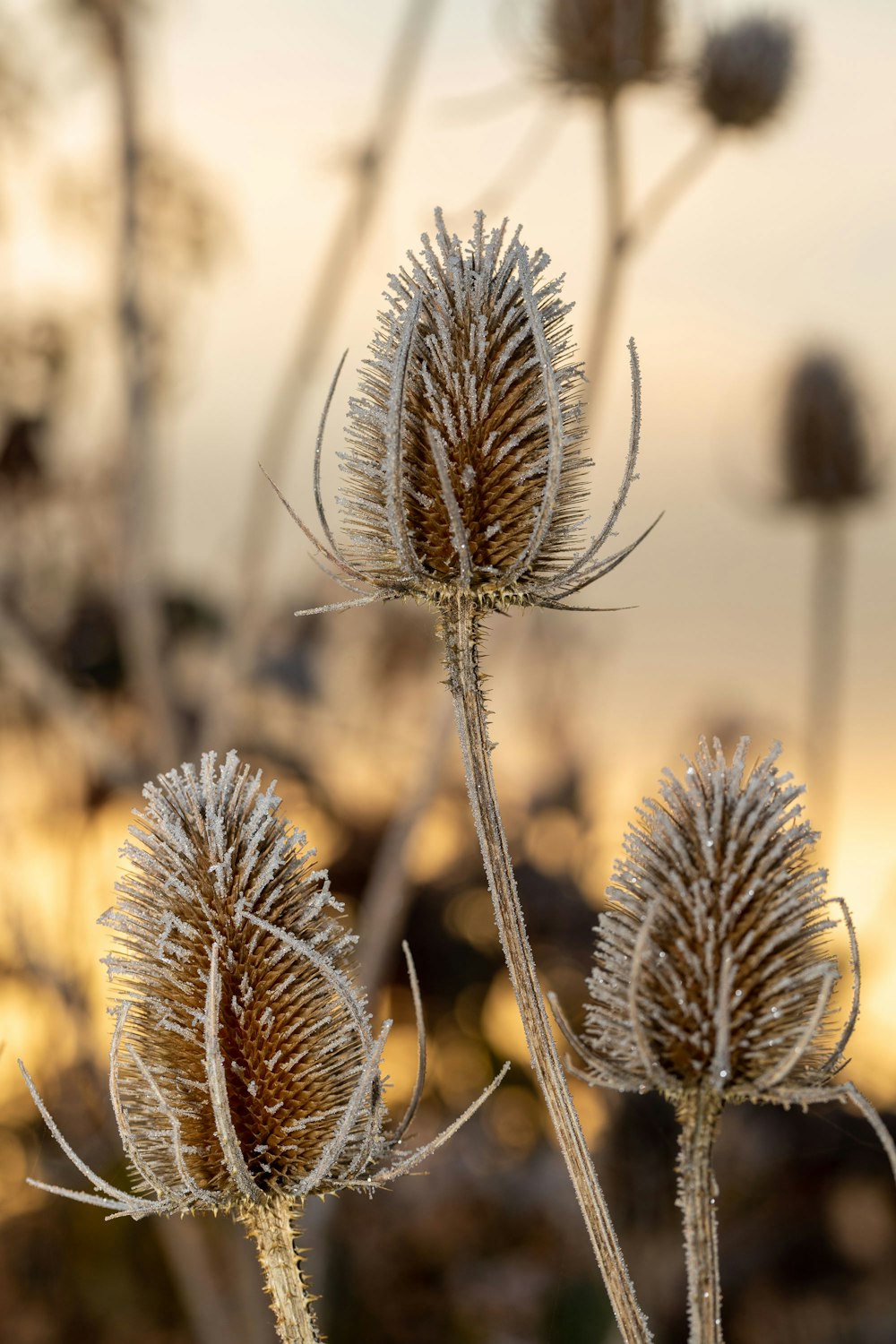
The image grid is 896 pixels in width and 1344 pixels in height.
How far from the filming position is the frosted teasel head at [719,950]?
0.85m

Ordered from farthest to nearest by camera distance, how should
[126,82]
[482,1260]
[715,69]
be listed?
[482,1260] < [126,82] < [715,69]

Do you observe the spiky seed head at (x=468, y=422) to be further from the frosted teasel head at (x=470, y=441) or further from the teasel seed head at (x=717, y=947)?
the teasel seed head at (x=717, y=947)

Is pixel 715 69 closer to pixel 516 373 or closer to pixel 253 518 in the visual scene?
pixel 253 518

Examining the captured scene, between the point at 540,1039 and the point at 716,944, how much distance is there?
13cm

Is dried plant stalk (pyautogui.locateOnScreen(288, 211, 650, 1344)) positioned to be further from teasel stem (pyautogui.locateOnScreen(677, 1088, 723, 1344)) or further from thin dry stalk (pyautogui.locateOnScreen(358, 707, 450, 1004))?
thin dry stalk (pyautogui.locateOnScreen(358, 707, 450, 1004))

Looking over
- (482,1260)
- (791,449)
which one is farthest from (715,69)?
(482,1260)

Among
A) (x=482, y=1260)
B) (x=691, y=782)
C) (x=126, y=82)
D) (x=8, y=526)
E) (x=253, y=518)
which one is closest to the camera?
(x=691, y=782)

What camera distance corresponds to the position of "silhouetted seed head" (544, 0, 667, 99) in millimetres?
2766

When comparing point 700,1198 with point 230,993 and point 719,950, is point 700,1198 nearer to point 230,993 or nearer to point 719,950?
point 719,950

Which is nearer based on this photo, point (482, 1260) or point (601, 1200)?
point (601, 1200)

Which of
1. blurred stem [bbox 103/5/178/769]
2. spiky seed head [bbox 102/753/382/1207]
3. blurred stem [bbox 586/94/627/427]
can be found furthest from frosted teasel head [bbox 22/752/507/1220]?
blurred stem [bbox 103/5/178/769]

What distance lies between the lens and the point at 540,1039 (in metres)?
0.80

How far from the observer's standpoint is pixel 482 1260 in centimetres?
517

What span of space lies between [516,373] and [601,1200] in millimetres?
510
